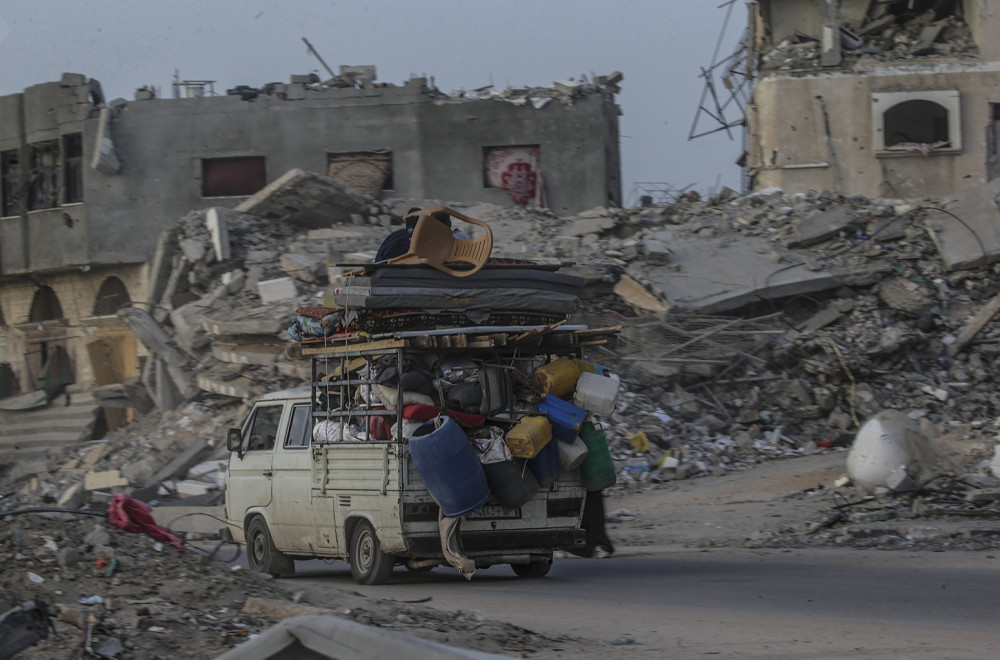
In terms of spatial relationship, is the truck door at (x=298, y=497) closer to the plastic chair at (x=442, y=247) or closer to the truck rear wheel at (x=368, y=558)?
the truck rear wheel at (x=368, y=558)

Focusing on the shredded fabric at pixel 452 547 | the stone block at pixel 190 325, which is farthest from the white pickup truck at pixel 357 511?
the stone block at pixel 190 325

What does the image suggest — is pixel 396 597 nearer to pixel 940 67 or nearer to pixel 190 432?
pixel 190 432

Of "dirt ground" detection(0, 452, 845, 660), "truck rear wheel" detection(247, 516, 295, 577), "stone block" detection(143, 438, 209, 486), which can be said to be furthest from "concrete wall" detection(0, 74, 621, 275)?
"dirt ground" detection(0, 452, 845, 660)

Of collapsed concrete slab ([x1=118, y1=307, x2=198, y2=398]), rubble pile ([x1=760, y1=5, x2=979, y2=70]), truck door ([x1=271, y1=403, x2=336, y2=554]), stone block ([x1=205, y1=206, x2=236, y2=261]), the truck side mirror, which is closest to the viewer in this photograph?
truck door ([x1=271, y1=403, x2=336, y2=554])

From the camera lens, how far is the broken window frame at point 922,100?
28688 millimetres

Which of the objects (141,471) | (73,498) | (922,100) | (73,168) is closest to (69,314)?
(73,168)

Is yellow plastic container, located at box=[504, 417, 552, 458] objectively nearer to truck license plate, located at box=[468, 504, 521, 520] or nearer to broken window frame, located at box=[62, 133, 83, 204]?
truck license plate, located at box=[468, 504, 521, 520]

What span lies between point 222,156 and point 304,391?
24.5 metres

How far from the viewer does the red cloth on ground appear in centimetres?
787

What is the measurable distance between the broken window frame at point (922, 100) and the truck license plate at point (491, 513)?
2275 centimetres

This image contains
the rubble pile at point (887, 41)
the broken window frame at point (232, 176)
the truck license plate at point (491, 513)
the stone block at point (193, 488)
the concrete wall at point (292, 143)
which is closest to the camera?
the truck license plate at point (491, 513)

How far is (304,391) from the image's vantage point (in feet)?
35.2

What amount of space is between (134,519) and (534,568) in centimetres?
385

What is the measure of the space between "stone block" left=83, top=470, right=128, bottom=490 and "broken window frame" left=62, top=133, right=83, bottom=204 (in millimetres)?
17457
